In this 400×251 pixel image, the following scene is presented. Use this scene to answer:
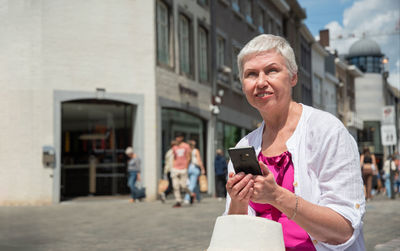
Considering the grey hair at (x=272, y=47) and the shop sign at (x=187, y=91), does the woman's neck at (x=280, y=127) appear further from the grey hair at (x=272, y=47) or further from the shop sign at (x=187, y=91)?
the shop sign at (x=187, y=91)

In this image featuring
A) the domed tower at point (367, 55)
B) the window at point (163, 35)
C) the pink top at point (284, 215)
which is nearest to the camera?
the pink top at point (284, 215)

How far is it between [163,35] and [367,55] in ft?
190

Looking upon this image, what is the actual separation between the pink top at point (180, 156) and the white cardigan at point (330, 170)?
12569 mm

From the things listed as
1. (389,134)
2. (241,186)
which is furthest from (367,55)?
(241,186)

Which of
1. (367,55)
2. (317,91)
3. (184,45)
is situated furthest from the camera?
(367,55)

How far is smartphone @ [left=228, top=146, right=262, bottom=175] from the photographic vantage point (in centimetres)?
201

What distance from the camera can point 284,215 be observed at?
7.50ft

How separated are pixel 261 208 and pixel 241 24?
25.7 metres

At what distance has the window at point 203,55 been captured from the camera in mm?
22859

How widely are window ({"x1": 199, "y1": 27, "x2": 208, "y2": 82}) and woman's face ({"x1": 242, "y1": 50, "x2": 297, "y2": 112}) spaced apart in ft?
66.3

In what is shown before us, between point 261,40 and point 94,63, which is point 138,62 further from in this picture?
point 261,40

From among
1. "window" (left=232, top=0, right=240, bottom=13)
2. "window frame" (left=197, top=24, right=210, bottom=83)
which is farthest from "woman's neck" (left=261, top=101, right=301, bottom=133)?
"window" (left=232, top=0, right=240, bottom=13)

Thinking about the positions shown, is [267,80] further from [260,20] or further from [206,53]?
[260,20]

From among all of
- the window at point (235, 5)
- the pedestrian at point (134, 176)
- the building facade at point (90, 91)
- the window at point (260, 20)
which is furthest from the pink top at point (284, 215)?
the window at point (260, 20)
